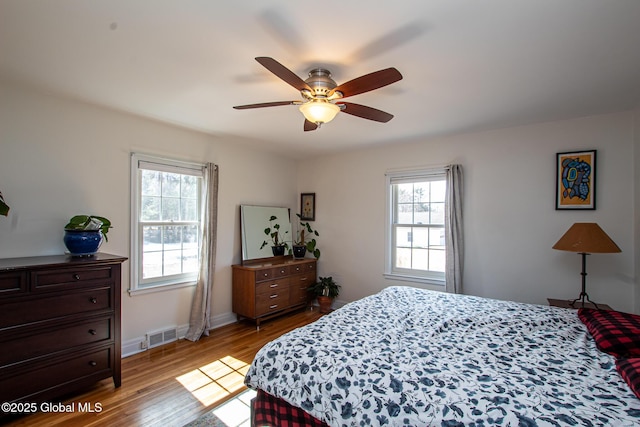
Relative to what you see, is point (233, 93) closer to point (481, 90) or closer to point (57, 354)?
point (481, 90)

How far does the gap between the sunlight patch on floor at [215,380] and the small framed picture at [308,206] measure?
2.53m

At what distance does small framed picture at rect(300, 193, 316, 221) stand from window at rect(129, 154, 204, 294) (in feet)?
5.93

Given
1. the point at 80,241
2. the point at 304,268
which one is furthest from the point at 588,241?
the point at 80,241

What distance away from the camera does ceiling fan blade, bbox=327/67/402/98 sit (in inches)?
65.0

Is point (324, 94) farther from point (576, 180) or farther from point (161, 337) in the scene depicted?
point (161, 337)

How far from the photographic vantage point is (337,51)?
1.87 m

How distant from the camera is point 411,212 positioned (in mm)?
4156

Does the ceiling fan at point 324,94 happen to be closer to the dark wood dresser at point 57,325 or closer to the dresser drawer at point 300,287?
the dark wood dresser at point 57,325

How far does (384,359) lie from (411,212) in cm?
286

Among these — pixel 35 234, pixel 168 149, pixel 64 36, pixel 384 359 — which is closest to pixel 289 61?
pixel 64 36

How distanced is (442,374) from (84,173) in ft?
10.7

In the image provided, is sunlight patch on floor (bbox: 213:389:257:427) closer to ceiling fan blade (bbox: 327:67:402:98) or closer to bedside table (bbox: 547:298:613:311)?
ceiling fan blade (bbox: 327:67:402:98)

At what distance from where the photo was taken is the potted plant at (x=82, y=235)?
97.9 inches

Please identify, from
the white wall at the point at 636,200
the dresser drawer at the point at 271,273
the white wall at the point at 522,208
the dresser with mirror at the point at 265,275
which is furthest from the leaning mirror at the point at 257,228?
the white wall at the point at 636,200
